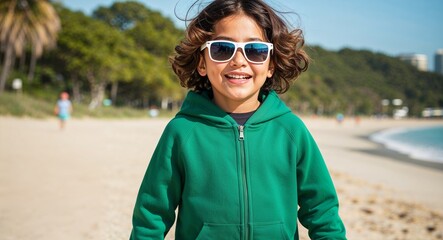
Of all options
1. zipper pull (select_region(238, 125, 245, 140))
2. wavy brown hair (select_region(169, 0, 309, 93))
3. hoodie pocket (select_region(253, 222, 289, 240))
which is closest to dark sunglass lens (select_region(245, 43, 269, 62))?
wavy brown hair (select_region(169, 0, 309, 93))

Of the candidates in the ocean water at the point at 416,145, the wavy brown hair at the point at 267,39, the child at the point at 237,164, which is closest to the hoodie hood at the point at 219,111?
the child at the point at 237,164

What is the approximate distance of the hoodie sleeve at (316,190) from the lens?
180 centimetres

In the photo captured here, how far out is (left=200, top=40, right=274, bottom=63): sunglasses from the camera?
1.87 metres

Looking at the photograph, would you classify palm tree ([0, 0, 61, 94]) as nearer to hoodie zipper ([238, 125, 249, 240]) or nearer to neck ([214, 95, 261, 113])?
neck ([214, 95, 261, 113])

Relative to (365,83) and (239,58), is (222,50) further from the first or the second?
(365,83)

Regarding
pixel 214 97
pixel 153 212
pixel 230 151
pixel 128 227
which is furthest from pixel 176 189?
pixel 128 227

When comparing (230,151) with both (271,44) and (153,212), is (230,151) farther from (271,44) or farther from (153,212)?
(271,44)

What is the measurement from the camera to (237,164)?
1.77 metres

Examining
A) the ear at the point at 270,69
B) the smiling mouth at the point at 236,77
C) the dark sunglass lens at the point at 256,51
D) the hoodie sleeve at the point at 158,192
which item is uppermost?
the dark sunglass lens at the point at 256,51

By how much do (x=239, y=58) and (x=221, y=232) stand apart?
2.41 ft

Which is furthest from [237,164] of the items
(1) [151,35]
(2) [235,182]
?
(1) [151,35]

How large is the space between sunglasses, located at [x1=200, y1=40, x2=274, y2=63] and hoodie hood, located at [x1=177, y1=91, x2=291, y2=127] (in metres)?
0.19

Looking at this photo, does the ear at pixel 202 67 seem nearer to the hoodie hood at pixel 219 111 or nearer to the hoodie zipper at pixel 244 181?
the hoodie hood at pixel 219 111

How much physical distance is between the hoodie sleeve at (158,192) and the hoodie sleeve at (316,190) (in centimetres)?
52
